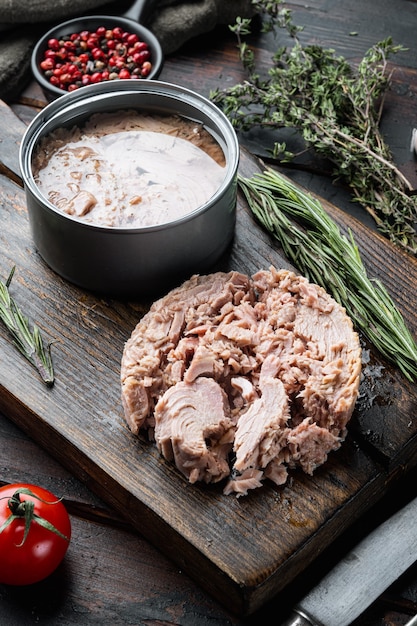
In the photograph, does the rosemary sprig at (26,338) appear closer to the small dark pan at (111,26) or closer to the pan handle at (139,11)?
the small dark pan at (111,26)

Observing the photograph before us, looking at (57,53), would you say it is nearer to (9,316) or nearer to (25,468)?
(9,316)

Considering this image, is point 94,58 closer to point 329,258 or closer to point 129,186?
point 129,186

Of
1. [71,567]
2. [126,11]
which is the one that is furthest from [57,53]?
[71,567]

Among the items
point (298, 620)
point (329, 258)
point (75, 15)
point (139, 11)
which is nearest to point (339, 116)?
point (329, 258)

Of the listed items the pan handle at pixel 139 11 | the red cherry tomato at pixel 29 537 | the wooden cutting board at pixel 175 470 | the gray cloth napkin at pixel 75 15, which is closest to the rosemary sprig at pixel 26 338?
the wooden cutting board at pixel 175 470

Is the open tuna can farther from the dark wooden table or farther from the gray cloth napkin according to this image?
the gray cloth napkin
